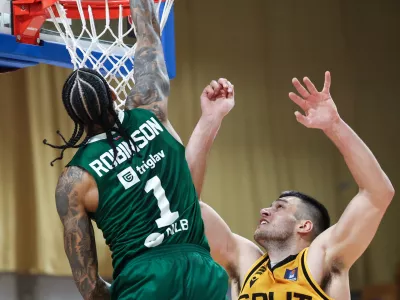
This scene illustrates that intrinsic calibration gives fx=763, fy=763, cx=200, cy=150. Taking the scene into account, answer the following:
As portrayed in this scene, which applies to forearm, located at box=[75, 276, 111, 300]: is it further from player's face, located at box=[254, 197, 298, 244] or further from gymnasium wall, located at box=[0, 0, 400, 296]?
gymnasium wall, located at box=[0, 0, 400, 296]

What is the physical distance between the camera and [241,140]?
683 centimetres

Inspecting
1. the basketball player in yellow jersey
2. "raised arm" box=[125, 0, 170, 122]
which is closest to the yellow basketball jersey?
the basketball player in yellow jersey

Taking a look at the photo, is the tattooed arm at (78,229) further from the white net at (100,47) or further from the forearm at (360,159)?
the forearm at (360,159)

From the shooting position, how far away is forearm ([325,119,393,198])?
10.8 ft

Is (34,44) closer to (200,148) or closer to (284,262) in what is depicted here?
(200,148)

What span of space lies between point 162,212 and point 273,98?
483 centimetres

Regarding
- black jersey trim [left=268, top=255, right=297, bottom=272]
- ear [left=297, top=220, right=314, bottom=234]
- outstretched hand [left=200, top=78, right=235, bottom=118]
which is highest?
outstretched hand [left=200, top=78, right=235, bottom=118]

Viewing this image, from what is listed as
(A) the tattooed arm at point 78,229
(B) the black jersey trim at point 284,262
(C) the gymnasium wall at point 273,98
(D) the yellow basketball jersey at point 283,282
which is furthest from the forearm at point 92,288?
(C) the gymnasium wall at point 273,98

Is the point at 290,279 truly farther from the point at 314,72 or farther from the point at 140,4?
the point at 314,72

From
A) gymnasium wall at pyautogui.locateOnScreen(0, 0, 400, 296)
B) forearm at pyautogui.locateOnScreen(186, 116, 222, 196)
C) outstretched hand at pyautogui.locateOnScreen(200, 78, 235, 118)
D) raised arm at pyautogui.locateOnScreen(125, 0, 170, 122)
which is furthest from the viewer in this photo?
gymnasium wall at pyautogui.locateOnScreen(0, 0, 400, 296)

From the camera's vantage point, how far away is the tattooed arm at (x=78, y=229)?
7.52 ft

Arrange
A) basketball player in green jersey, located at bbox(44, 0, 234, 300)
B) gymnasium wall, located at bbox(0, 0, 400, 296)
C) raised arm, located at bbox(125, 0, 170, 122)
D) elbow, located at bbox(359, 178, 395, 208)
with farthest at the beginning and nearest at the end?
gymnasium wall, located at bbox(0, 0, 400, 296)
elbow, located at bbox(359, 178, 395, 208)
raised arm, located at bbox(125, 0, 170, 122)
basketball player in green jersey, located at bbox(44, 0, 234, 300)

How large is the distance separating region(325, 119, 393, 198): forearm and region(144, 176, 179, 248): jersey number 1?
1.17m

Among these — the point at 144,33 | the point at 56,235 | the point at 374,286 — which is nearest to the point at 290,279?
the point at 144,33
